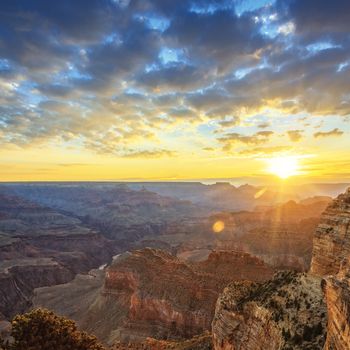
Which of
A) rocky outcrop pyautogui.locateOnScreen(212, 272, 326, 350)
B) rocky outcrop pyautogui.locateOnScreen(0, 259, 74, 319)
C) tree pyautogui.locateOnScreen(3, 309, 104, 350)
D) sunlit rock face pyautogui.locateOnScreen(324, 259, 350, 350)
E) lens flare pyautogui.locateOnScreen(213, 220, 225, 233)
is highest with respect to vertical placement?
sunlit rock face pyautogui.locateOnScreen(324, 259, 350, 350)

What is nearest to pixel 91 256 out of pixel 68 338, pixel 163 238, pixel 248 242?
pixel 163 238

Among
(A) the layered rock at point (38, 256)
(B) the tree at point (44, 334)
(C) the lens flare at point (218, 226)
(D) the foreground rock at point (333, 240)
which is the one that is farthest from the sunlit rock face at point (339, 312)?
(C) the lens flare at point (218, 226)

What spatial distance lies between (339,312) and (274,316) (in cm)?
881

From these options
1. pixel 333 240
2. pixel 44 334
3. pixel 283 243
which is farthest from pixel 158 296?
pixel 283 243

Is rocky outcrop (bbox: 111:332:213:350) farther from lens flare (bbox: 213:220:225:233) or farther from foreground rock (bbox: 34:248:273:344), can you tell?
lens flare (bbox: 213:220:225:233)

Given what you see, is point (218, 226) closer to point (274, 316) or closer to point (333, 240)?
point (333, 240)

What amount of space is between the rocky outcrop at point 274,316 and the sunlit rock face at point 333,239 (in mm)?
2562

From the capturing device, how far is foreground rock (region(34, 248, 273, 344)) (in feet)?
198

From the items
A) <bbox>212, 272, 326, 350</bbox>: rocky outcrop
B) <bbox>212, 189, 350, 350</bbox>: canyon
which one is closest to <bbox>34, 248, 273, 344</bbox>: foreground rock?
<bbox>212, 189, 350, 350</bbox>: canyon

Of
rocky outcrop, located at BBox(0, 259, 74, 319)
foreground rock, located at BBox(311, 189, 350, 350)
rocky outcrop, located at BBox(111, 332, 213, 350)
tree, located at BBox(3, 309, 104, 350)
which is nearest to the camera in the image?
tree, located at BBox(3, 309, 104, 350)

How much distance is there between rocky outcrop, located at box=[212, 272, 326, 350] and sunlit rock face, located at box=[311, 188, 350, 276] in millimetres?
2562

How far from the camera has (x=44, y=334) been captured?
2536cm

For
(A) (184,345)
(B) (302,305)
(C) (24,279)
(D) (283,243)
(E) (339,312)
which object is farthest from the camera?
(C) (24,279)

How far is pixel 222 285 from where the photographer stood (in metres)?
61.9
